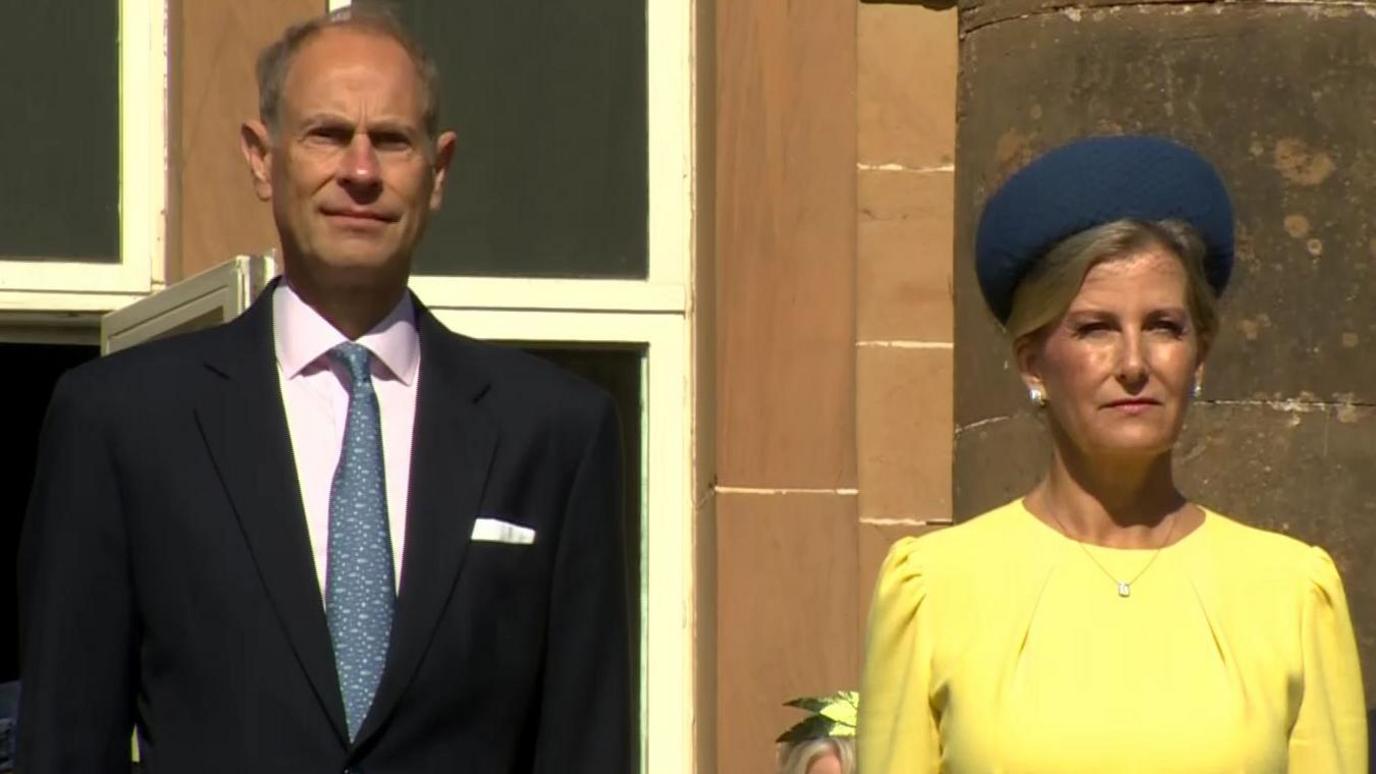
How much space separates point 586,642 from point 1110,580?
2.14 feet

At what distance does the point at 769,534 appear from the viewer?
868 centimetres

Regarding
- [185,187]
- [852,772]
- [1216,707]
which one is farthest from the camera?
[185,187]

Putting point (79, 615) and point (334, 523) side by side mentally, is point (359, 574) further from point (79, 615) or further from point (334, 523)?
point (79, 615)

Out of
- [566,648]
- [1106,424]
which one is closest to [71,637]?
[566,648]

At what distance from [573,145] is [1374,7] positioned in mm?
2383

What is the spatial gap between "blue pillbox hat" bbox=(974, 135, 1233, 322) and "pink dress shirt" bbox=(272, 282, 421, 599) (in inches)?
29.0

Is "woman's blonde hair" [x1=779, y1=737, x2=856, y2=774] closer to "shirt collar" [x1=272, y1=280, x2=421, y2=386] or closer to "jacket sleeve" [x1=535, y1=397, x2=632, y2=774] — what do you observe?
"jacket sleeve" [x1=535, y1=397, x2=632, y2=774]

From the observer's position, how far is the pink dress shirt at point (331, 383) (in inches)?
194

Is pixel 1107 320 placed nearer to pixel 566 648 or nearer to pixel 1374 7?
pixel 566 648

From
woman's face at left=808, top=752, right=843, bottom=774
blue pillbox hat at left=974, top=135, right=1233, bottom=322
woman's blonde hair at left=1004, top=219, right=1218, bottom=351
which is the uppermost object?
blue pillbox hat at left=974, top=135, right=1233, bottom=322

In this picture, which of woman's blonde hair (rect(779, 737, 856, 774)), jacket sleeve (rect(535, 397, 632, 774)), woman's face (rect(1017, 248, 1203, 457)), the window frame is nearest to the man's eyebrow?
jacket sleeve (rect(535, 397, 632, 774))

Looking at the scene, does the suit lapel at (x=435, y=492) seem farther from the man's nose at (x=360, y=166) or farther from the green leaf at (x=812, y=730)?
the green leaf at (x=812, y=730)

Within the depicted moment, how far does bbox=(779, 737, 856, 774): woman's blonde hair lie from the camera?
6.72 meters

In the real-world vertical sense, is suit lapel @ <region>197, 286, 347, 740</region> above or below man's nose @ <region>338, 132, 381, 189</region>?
below
